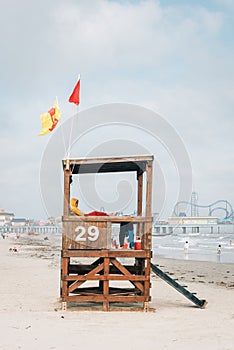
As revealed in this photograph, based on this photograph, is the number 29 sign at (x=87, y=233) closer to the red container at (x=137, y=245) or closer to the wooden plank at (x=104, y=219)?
the wooden plank at (x=104, y=219)

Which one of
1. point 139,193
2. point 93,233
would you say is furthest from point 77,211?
point 139,193

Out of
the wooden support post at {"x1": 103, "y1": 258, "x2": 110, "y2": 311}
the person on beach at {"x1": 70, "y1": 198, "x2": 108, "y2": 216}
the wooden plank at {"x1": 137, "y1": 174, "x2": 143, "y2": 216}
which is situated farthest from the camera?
the wooden plank at {"x1": 137, "y1": 174, "x2": 143, "y2": 216}

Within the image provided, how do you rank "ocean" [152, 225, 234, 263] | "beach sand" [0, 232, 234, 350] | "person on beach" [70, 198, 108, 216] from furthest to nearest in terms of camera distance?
"ocean" [152, 225, 234, 263] → "person on beach" [70, 198, 108, 216] → "beach sand" [0, 232, 234, 350]

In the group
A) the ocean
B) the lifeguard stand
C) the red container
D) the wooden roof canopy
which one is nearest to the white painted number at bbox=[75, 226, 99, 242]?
the lifeguard stand

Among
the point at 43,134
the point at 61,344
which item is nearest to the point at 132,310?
the point at 61,344

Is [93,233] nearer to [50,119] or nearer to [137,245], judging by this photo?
[137,245]

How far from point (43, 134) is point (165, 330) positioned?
5.52 m

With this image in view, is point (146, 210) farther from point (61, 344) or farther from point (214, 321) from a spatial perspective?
point (61, 344)

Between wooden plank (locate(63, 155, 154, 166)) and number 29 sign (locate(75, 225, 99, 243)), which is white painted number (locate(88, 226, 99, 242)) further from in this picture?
wooden plank (locate(63, 155, 154, 166))

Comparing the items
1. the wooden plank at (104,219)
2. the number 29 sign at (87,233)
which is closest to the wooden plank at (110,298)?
the number 29 sign at (87,233)

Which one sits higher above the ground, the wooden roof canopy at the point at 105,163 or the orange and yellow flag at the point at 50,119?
the orange and yellow flag at the point at 50,119

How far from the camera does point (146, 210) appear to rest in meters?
10.6

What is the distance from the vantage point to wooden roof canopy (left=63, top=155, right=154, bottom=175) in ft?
34.4

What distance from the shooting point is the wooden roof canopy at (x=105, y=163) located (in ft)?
34.4
